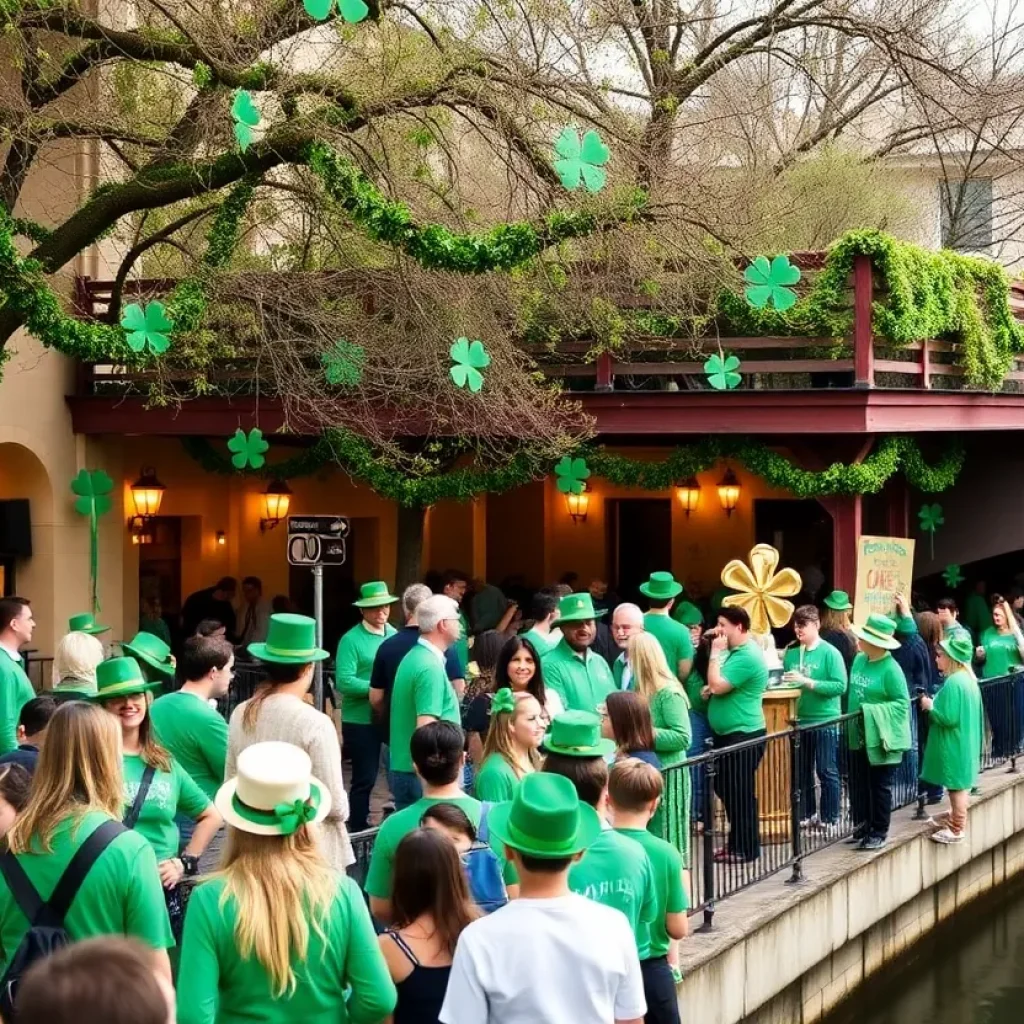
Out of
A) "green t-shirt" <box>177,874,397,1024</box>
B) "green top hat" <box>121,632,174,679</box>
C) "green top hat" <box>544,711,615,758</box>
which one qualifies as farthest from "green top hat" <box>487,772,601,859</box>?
"green top hat" <box>121,632,174,679</box>

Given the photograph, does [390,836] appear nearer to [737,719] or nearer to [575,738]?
[575,738]

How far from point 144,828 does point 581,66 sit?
11.6 metres

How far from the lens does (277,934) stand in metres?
4.45

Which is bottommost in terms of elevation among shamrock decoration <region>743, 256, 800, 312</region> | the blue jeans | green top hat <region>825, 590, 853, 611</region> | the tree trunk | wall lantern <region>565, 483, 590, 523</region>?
the blue jeans

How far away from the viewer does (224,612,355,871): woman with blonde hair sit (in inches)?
259

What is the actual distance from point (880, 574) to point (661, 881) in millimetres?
10365

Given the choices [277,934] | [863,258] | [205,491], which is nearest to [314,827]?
[277,934]

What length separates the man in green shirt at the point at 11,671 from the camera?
8656 millimetres

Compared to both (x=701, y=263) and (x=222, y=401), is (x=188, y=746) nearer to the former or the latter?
(x=701, y=263)

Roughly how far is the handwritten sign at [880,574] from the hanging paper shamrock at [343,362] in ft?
16.0

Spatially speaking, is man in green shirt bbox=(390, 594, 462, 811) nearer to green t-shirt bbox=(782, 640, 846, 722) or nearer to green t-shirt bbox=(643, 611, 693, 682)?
green t-shirt bbox=(643, 611, 693, 682)

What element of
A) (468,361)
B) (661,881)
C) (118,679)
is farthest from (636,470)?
(661,881)

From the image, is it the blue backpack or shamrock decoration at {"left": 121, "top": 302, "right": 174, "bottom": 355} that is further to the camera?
shamrock decoration at {"left": 121, "top": 302, "right": 174, "bottom": 355}

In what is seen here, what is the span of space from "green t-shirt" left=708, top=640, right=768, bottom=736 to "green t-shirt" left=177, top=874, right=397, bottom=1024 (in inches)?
254
